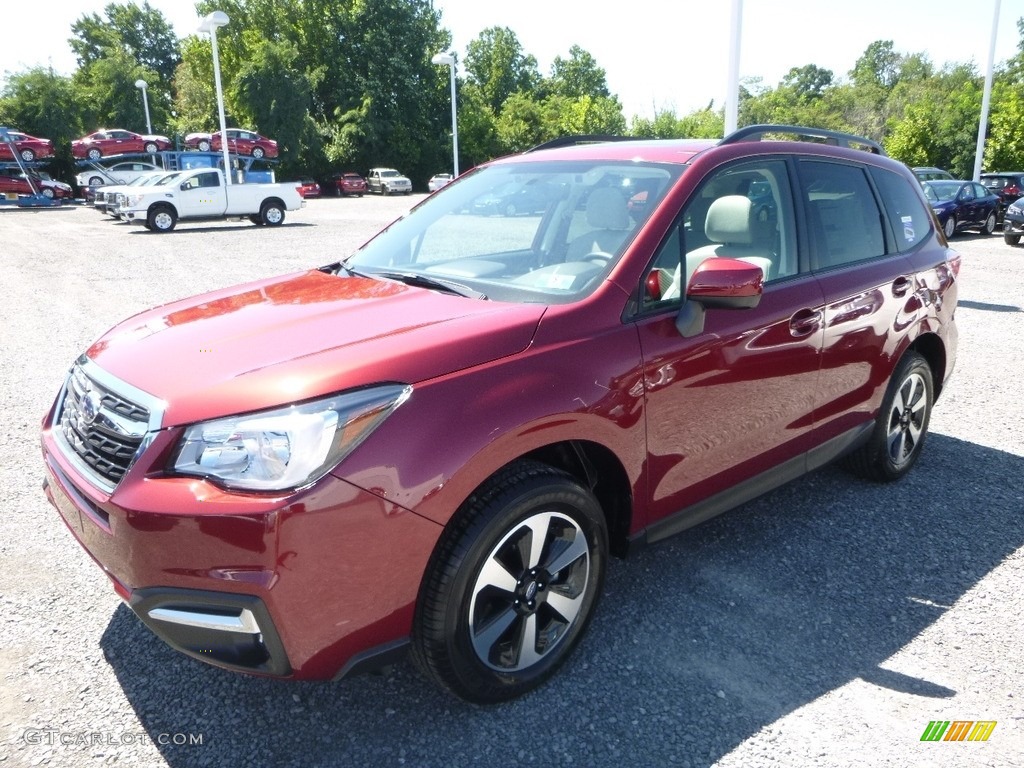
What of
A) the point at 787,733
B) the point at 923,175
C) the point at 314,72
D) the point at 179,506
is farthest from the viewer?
the point at 314,72

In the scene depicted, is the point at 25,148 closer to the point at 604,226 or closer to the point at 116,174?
the point at 116,174

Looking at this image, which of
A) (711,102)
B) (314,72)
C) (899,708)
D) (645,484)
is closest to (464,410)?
(645,484)

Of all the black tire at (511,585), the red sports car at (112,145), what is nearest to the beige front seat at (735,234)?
the black tire at (511,585)

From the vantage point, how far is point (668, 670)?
9.36 feet

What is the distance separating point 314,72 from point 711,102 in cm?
3537

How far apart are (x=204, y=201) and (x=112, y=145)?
70.6 feet

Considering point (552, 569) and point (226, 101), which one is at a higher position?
point (226, 101)

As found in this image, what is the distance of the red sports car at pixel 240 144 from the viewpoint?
Answer: 1679 inches

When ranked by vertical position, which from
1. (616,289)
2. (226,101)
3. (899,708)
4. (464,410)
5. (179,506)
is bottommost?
(899,708)

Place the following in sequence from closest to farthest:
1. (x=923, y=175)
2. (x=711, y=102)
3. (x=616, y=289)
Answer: (x=616, y=289) → (x=923, y=175) → (x=711, y=102)

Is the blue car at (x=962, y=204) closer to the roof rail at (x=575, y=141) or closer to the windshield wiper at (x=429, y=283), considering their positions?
the roof rail at (x=575, y=141)

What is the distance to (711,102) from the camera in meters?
70.6

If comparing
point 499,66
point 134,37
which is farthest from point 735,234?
point 134,37

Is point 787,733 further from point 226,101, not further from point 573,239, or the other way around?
point 226,101
